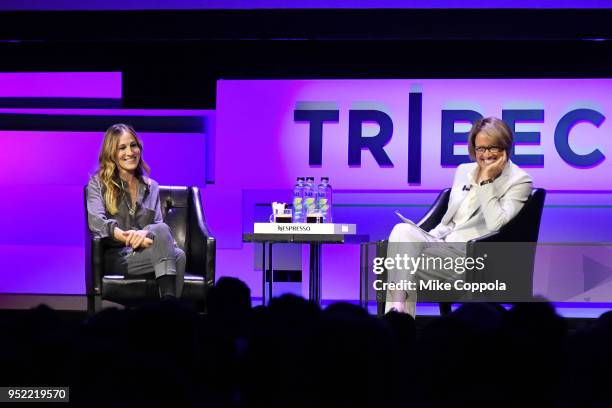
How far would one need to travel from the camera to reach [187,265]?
515 cm

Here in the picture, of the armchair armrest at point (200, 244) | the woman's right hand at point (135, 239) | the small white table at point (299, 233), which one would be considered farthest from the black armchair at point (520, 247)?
the woman's right hand at point (135, 239)

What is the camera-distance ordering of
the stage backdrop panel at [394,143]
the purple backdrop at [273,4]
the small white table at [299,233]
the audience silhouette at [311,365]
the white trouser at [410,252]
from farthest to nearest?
the stage backdrop panel at [394,143]
the purple backdrop at [273,4]
the small white table at [299,233]
the white trouser at [410,252]
the audience silhouette at [311,365]

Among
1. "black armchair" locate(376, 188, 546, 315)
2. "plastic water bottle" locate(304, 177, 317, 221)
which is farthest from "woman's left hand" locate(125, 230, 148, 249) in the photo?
"black armchair" locate(376, 188, 546, 315)

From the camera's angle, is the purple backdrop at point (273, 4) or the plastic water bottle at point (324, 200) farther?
the purple backdrop at point (273, 4)

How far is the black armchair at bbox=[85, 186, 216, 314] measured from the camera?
179 inches

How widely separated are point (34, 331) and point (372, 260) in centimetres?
426

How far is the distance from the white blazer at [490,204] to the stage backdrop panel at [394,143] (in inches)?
63.5

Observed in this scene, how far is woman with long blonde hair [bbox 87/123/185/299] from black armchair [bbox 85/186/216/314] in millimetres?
70

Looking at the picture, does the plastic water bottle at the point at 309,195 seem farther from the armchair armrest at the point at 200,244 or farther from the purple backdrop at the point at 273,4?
the purple backdrop at the point at 273,4

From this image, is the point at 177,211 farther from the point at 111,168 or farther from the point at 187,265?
the point at 111,168

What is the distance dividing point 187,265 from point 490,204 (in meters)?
1.82

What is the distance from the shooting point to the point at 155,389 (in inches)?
30.2

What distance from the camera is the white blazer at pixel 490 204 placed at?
4555 millimetres

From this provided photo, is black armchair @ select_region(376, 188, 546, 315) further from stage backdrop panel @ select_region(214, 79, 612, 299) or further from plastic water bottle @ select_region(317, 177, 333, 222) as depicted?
stage backdrop panel @ select_region(214, 79, 612, 299)
